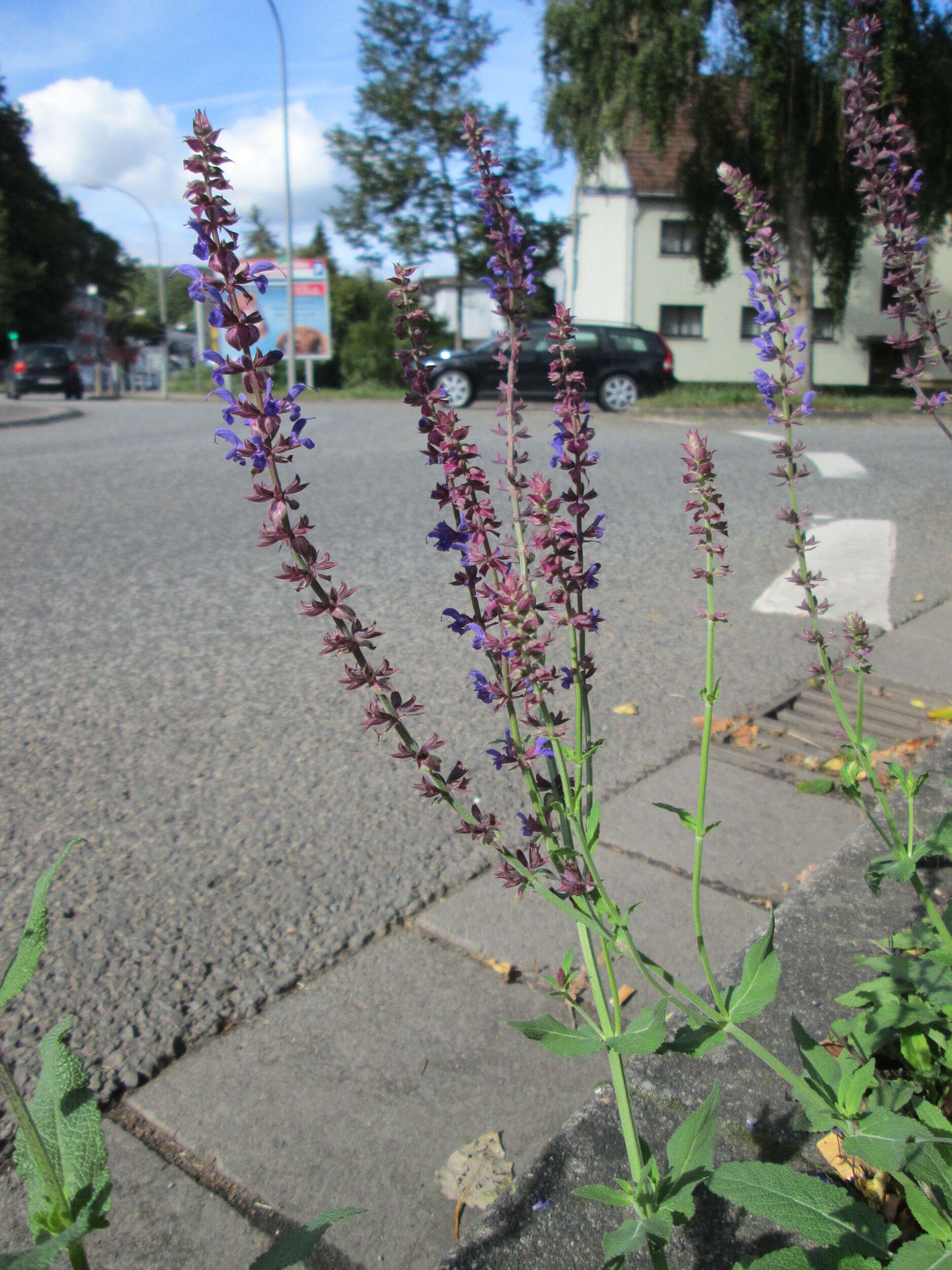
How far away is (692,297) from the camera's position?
3788 cm

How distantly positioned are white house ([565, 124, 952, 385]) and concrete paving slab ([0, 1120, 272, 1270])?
124 feet

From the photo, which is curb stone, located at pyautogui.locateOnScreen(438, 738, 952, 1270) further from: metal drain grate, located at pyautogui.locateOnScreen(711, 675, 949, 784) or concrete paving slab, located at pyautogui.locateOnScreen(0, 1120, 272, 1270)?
metal drain grate, located at pyautogui.locateOnScreen(711, 675, 949, 784)

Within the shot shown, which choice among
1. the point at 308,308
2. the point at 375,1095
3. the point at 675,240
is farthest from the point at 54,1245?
the point at 675,240

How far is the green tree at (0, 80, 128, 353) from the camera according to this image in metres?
54.3

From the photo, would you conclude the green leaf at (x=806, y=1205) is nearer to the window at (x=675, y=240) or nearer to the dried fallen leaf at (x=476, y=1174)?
the dried fallen leaf at (x=476, y=1174)

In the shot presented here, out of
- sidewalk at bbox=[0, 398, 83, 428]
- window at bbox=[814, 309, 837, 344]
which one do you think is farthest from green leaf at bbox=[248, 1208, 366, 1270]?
window at bbox=[814, 309, 837, 344]

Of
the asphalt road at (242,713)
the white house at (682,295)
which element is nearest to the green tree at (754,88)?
the asphalt road at (242,713)

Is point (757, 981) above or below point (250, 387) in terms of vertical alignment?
below

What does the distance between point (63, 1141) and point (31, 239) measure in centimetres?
6446

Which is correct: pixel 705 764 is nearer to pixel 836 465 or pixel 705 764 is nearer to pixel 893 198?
pixel 893 198

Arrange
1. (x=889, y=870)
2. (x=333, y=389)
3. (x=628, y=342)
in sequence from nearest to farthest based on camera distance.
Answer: (x=889, y=870) → (x=628, y=342) → (x=333, y=389)

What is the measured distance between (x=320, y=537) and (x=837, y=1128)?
6075 mm

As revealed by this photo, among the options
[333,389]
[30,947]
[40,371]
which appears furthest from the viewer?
[333,389]

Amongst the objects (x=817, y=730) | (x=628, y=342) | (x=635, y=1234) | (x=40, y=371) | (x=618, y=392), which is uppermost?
(x=628, y=342)
